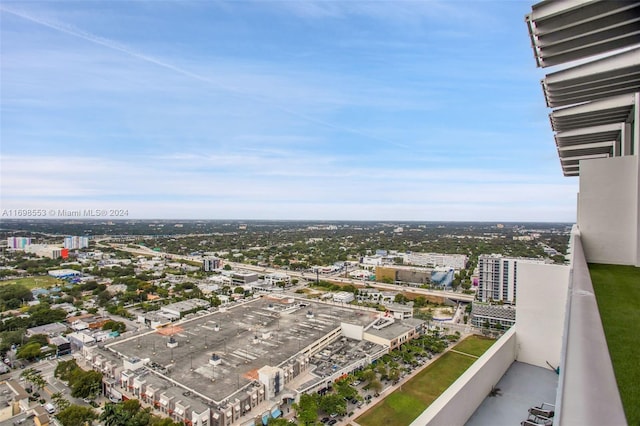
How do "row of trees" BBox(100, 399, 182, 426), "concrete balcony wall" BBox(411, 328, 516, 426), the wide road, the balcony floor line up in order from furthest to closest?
1. the wide road
2. "row of trees" BBox(100, 399, 182, 426)
3. the balcony floor
4. "concrete balcony wall" BBox(411, 328, 516, 426)

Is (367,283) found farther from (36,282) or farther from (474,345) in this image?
(36,282)

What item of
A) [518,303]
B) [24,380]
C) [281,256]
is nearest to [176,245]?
[281,256]

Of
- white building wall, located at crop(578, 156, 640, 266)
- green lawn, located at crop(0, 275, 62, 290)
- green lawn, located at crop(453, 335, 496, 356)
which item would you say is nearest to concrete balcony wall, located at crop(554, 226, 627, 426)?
white building wall, located at crop(578, 156, 640, 266)

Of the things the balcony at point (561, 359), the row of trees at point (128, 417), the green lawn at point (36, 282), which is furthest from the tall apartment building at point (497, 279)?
the green lawn at point (36, 282)

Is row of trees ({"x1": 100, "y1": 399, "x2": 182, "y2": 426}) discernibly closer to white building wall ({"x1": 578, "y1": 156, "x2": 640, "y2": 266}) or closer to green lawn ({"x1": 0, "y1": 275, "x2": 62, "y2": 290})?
white building wall ({"x1": 578, "y1": 156, "x2": 640, "y2": 266})

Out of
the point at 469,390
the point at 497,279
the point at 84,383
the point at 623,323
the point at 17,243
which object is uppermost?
the point at 623,323

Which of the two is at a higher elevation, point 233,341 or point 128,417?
point 233,341

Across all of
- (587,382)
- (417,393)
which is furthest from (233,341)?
(587,382)

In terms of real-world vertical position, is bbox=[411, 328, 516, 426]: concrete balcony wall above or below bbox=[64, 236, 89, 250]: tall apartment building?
above
